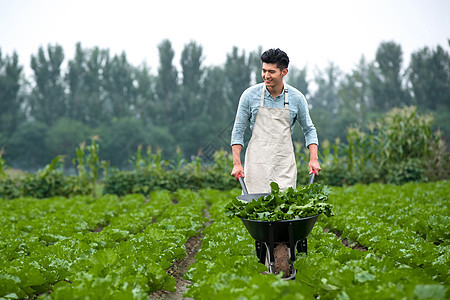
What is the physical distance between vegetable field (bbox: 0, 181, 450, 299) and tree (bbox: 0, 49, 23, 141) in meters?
31.1

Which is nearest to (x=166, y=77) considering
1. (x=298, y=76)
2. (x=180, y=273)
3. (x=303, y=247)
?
(x=298, y=76)

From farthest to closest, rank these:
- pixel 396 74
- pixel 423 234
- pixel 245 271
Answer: pixel 396 74, pixel 423 234, pixel 245 271

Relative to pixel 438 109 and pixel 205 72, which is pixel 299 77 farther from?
pixel 438 109

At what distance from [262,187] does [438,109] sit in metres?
38.0

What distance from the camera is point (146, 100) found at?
127 feet

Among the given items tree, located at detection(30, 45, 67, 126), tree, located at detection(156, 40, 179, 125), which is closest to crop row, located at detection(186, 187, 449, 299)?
tree, located at detection(156, 40, 179, 125)

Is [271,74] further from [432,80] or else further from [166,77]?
[432,80]

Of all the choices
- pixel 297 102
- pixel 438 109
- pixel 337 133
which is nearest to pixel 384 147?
pixel 297 102

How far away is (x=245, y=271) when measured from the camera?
2.77m

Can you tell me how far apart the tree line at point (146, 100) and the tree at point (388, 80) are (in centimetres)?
10

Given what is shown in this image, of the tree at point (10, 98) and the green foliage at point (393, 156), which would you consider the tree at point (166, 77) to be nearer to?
the tree at point (10, 98)

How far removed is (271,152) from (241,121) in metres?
0.43

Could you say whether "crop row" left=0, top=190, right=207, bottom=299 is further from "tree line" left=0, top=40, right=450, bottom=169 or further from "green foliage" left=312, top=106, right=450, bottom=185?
"tree line" left=0, top=40, right=450, bottom=169

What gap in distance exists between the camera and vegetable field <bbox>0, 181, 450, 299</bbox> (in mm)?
2416
